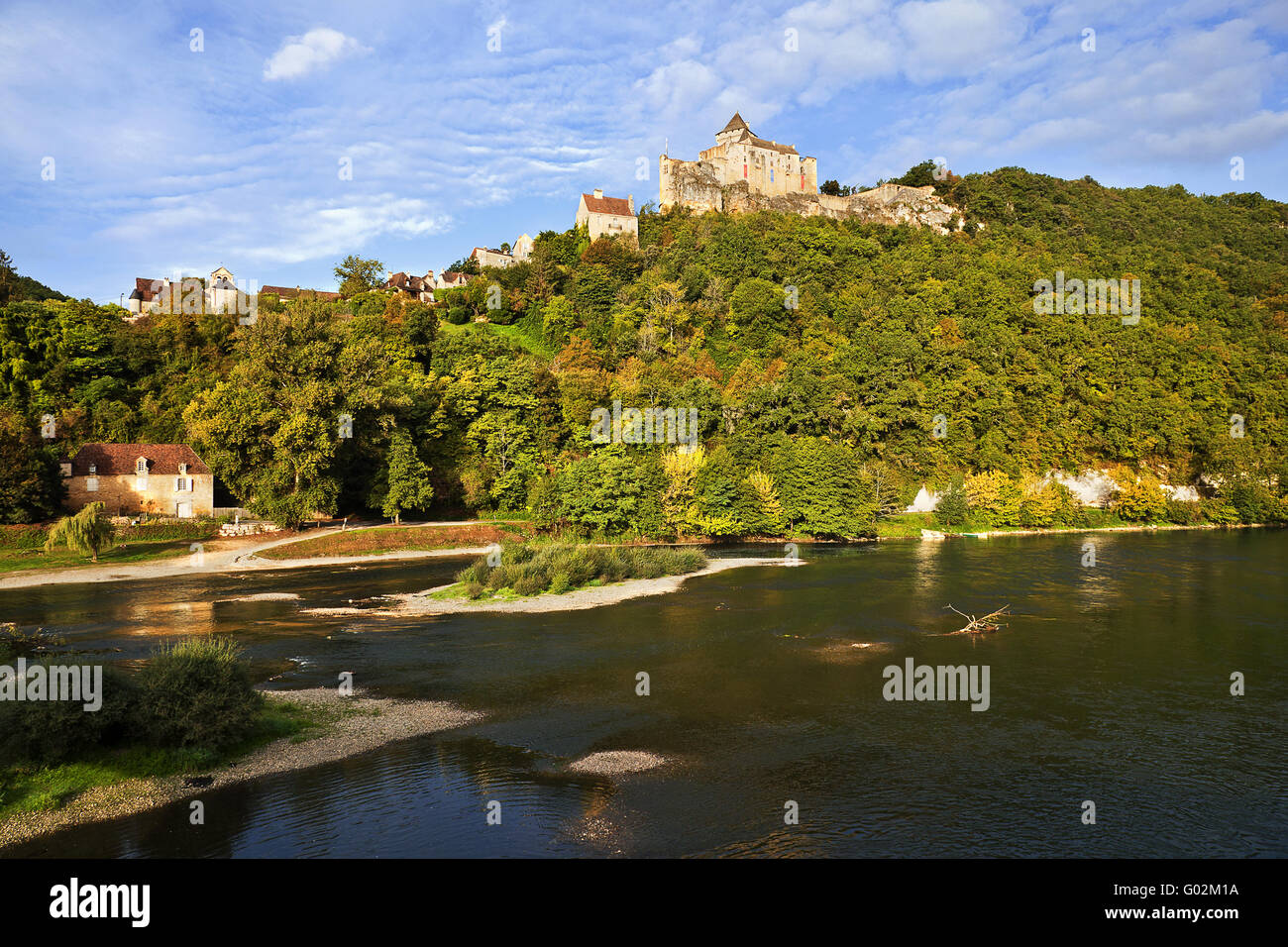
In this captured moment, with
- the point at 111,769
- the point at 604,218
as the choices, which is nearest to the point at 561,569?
the point at 111,769

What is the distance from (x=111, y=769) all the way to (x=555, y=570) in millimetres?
25447

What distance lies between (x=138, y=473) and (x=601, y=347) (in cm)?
4783

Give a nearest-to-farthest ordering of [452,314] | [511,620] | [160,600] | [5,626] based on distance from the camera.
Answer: [5,626] → [511,620] → [160,600] → [452,314]

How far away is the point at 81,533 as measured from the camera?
4316 centimetres

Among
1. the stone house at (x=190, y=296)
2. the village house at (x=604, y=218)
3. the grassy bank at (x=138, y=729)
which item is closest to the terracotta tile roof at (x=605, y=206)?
the village house at (x=604, y=218)

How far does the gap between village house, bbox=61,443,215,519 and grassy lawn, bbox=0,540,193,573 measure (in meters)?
7.26

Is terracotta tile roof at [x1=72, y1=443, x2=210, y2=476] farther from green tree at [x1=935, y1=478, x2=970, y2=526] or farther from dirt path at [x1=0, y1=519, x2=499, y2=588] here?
green tree at [x1=935, y1=478, x2=970, y2=526]

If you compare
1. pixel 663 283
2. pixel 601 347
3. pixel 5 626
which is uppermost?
pixel 663 283

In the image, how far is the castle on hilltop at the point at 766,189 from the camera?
4528 inches

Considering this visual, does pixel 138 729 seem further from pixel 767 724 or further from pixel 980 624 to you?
pixel 980 624

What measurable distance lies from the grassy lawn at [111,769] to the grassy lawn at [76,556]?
111ft
